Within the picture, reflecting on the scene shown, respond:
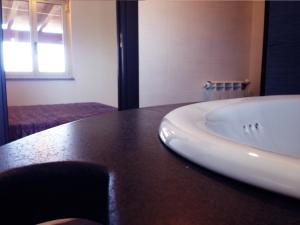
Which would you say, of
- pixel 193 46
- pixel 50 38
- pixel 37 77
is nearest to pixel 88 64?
pixel 50 38

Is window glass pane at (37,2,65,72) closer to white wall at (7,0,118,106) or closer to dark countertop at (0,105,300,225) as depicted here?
white wall at (7,0,118,106)

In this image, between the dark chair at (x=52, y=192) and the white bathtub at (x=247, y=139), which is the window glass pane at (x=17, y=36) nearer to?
the white bathtub at (x=247, y=139)

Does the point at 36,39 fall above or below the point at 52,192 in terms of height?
above

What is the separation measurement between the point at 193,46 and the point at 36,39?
9.13 feet

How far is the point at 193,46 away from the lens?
234 cm

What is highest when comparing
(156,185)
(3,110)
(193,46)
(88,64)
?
(193,46)

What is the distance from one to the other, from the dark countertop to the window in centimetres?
390

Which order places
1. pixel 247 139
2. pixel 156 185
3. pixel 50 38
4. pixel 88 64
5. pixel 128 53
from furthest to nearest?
1. pixel 88 64
2. pixel 50 38
3. pixel 128 53
4. pixel 247 139
5. pixel 156 185

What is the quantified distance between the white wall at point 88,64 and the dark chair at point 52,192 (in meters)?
3.94

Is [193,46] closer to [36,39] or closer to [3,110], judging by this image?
[3,110]

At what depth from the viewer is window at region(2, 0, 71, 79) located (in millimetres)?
3920

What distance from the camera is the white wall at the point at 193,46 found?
6.91 ft

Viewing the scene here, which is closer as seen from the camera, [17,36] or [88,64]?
[17,36]

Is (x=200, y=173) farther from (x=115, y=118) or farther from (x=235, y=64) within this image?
(x=235, y=64)
